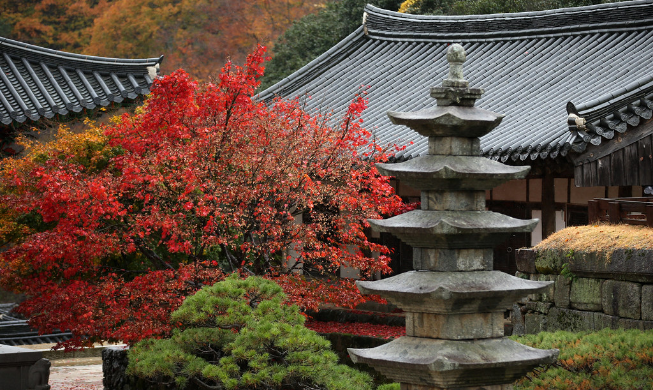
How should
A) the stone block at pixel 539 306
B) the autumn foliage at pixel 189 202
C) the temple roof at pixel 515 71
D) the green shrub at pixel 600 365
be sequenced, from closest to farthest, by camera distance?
the green shrub at pixel 600 365, the autumn foliage at pixel 189 202, the stone block at pixel 539 306, the temple roof at pixel 515 71

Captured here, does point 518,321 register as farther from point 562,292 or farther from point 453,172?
point 453,172

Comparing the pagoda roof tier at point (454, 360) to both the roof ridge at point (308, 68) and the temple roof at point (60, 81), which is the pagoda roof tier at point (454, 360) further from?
the roof ridge at point (308, 68)

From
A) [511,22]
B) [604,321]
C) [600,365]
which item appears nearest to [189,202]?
[600,365]

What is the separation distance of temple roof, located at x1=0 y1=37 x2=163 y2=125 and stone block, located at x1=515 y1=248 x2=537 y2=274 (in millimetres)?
6133

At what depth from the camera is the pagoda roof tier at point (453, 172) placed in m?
7.41

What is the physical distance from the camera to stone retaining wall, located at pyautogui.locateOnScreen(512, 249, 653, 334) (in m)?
10.6

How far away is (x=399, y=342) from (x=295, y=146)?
512 centimetres

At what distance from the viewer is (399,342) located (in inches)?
302

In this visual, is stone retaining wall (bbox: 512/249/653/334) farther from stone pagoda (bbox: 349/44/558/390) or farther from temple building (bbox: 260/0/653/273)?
stone pagoda (bbox: 349/44/558/390)

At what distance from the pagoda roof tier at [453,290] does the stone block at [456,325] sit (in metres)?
0.06

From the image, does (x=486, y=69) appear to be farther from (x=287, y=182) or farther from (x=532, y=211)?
(x=287, y=182)

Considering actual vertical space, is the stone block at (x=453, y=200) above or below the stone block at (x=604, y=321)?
above

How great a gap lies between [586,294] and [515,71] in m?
8.89

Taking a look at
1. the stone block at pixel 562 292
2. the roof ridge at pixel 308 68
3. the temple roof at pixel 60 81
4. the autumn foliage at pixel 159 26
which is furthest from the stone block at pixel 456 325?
the autumn foliage at pixel 159 26
